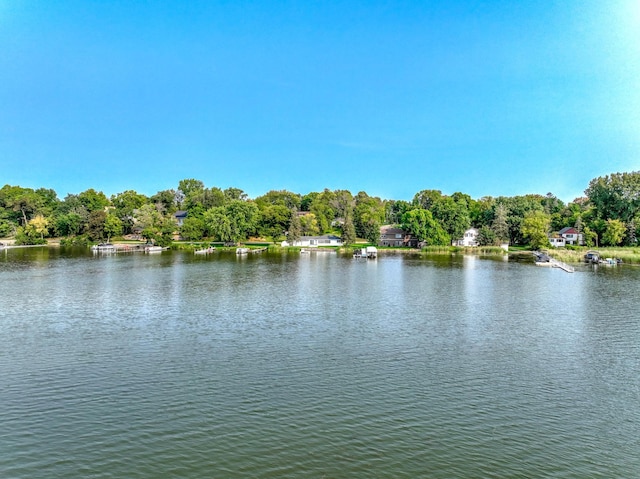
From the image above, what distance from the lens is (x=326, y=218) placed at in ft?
395

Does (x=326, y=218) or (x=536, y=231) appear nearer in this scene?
(x=536, y=231)

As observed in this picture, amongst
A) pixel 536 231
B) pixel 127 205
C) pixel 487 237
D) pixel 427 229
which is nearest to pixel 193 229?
pixel 127 205

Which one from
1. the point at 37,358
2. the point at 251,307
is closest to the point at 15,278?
the point at 251,307

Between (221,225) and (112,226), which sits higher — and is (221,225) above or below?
below

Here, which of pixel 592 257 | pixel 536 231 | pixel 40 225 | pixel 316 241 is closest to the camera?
pixel 592 257

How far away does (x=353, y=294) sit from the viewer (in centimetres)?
3622

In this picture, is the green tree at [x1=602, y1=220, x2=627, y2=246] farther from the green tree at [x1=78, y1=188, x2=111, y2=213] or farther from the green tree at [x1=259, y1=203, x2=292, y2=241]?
the green tree at [x1=78, y1=188, x2=111, y2=213]

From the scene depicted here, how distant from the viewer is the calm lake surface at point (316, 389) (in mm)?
10891

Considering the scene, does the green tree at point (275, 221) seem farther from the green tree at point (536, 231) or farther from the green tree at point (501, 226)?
the green tree at point (536, 231)

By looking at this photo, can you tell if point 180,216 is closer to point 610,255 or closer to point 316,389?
point 610,255

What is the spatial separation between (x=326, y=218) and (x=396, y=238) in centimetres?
2088

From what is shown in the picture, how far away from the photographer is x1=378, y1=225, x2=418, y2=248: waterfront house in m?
106

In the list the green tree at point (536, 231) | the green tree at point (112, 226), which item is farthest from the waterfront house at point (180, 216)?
the green tree at point (536, 231)

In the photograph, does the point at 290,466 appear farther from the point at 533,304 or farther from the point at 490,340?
the point at 533,304
